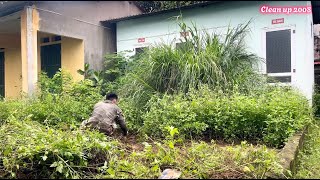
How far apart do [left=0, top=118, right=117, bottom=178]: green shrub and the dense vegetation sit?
0.01 meters

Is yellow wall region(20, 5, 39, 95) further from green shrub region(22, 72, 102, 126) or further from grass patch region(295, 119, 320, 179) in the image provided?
grass patch region(295, 119, 320, 179)

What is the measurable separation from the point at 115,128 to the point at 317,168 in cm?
323

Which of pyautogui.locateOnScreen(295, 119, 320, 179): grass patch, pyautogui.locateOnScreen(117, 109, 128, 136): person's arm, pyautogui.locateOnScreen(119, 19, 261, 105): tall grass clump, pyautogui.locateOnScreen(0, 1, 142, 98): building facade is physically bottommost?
pyautogui.locateOnScreen(295, 119, 320, 179): grass patch

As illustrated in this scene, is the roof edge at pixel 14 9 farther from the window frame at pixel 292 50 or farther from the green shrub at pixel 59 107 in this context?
the window frame at pixel 292 50

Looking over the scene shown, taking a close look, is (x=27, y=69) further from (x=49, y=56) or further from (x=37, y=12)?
(x=49, y=56)

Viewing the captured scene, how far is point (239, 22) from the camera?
9.02m

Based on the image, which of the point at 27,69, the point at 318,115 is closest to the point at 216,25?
the point at 318,115

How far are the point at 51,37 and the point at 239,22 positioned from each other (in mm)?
6257

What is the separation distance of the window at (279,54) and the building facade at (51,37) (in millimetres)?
4813

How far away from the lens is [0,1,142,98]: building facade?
28.8ft

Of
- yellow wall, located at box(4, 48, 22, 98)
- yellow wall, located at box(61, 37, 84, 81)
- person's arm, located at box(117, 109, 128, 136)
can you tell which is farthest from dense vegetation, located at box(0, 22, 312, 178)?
yellow wall, located at box(4, 48, 22, 98)

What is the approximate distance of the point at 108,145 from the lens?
3906mm

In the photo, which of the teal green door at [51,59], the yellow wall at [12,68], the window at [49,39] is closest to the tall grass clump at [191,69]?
the teal green door at [51,59]

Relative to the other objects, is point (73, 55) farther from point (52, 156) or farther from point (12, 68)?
point (52, 156)
